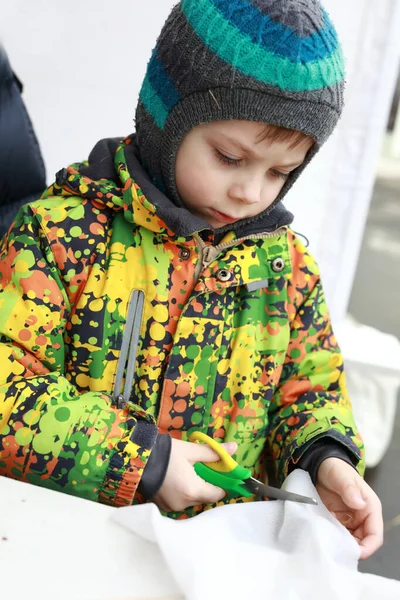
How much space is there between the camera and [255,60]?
78 cm

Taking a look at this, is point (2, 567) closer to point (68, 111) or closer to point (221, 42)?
point (221, 42)

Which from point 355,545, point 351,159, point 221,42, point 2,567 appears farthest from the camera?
point 351,159

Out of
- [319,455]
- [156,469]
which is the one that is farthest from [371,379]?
[156,469]

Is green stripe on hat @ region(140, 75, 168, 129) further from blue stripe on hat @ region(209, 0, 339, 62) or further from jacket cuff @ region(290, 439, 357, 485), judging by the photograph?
jacket cuff @ region(290, 439, 357, 485)

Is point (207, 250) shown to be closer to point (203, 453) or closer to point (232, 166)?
point (232, 166)

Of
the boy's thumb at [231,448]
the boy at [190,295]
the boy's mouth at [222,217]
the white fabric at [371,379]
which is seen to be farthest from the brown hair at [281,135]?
the white fabric at [371,379]

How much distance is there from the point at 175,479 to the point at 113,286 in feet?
0.92

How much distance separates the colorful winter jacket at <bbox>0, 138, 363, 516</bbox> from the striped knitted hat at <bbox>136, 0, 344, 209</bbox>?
14 cm

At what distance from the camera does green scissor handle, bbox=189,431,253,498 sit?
778 mm

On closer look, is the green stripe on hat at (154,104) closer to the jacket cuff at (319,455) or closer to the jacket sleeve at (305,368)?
the jacket sleeve at (305,368)

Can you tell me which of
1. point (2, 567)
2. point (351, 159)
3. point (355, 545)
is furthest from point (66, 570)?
point (351, 159)

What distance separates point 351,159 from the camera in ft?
6.16

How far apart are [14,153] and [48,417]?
650 millimetres

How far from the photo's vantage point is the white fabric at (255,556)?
0.57 m
